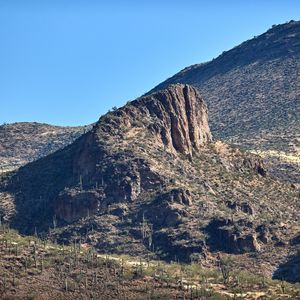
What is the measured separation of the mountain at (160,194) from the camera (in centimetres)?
13075

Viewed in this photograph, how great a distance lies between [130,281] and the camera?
11325 centimetres

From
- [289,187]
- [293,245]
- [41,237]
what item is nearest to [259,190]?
[289,187]

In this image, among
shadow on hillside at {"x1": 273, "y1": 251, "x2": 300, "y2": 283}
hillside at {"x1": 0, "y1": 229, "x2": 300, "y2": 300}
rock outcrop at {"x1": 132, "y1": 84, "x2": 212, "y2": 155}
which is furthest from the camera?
rock outcrop at {"x1": 132, "y1": 84, "x2": 212, "y2": 155}

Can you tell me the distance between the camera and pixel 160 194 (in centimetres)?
13975

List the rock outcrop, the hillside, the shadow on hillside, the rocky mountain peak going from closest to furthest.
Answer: the hillside < the shadow on hillside < the rocky mountain peak < the rock outcrop

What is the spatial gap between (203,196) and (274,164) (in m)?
56.5

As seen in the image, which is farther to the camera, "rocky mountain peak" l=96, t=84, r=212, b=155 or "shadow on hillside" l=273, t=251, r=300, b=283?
"rocky mountain peak" l=96, t=84, r=212, b=155

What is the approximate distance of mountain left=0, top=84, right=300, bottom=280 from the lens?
13075cm

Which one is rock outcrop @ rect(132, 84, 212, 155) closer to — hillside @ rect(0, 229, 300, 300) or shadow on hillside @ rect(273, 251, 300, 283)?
shadow on hillside @ rect(273, 251, 300, 283)

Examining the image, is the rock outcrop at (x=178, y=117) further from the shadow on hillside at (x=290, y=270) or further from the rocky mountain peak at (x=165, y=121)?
the shadow on hillside at (x=290, y=270)

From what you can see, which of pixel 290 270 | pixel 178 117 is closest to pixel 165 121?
pixel 178 117

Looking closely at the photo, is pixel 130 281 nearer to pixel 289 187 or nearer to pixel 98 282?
pixel 98 282

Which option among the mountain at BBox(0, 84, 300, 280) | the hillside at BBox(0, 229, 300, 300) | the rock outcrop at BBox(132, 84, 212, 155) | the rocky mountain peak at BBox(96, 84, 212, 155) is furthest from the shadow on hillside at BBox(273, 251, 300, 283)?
the rock outcrop at BBox(132, 84, 212, 155)

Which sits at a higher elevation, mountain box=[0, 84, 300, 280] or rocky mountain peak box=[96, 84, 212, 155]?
rocky mountain peak box=[96, 84, 212, 155]
